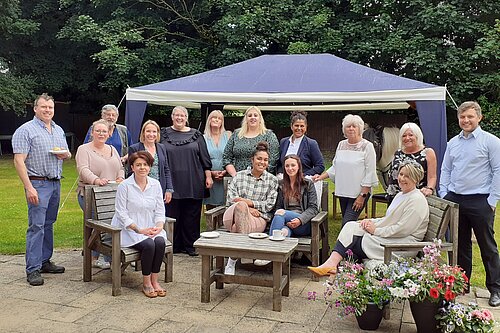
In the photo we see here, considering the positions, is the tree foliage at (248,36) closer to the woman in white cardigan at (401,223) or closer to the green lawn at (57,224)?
the green lawn at (57,224)

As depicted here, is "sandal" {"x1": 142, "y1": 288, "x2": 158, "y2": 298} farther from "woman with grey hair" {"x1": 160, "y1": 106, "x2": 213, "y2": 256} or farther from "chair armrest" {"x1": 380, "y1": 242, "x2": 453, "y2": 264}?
"chair armrest" {"x1": 380, "y1": 242, "x2": 453, "y2": 264}

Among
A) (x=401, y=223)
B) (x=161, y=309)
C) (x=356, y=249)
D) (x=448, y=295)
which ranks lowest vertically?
(x=161, y=309)

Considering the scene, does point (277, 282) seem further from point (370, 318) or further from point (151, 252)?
point (151, 252)

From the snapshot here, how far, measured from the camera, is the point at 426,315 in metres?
3.13

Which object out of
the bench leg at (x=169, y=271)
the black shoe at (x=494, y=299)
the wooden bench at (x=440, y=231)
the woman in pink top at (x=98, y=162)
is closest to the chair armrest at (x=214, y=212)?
the bench leg at (x=169, y=271)

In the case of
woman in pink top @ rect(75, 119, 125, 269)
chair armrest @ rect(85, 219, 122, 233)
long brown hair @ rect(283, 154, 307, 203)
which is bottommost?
chair armrest @ rect(85, 219, 122, 233)

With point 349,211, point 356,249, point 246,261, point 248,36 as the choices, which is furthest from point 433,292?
point 248,36

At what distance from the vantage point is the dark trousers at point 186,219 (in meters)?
5.23

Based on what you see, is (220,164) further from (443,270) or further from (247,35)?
(247,35)

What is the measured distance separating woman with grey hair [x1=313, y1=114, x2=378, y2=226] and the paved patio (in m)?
0.84

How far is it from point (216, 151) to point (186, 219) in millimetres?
778

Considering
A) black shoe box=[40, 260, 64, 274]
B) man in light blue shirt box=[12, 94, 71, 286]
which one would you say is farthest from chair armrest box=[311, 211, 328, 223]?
black shoe box=[40, 260, 64, 274]

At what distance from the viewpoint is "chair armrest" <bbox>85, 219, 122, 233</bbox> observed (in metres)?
3.84

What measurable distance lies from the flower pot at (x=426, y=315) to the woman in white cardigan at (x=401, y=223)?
61cm
